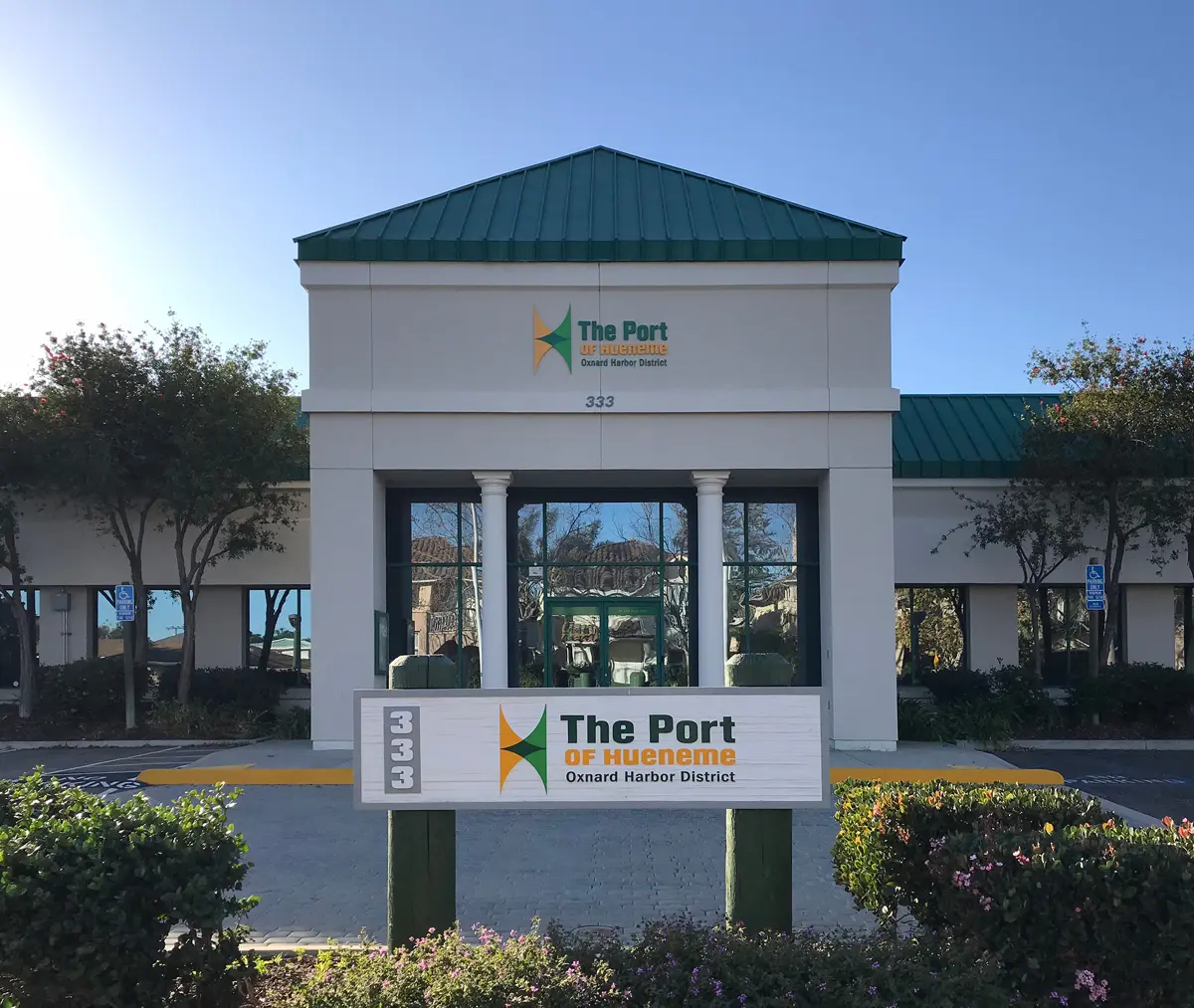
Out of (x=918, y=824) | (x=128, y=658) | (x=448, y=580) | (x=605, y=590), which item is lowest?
(x=128, y=658)

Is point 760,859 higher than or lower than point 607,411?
lower

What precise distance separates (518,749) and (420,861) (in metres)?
0.76

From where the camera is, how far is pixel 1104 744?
15922mm

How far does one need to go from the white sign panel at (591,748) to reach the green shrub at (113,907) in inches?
33.3

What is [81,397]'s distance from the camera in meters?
16.5

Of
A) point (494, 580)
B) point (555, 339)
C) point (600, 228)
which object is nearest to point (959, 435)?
point (600, 228)

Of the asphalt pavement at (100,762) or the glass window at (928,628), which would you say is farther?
the glass window at (928,628)

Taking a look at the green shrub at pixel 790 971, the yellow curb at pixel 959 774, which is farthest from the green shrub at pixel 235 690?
the green shrub at pixel 790 971

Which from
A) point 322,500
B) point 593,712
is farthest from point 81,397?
point 593,712

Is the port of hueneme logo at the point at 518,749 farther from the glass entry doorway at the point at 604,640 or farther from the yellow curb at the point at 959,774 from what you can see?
the glass entry doorway at the point at 604,640

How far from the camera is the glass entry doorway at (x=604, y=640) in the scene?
17312mm

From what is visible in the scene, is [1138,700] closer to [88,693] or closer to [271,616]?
[271,616]

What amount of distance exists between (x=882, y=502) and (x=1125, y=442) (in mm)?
4969

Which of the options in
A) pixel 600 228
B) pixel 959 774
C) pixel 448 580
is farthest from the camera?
pixel 448 580
